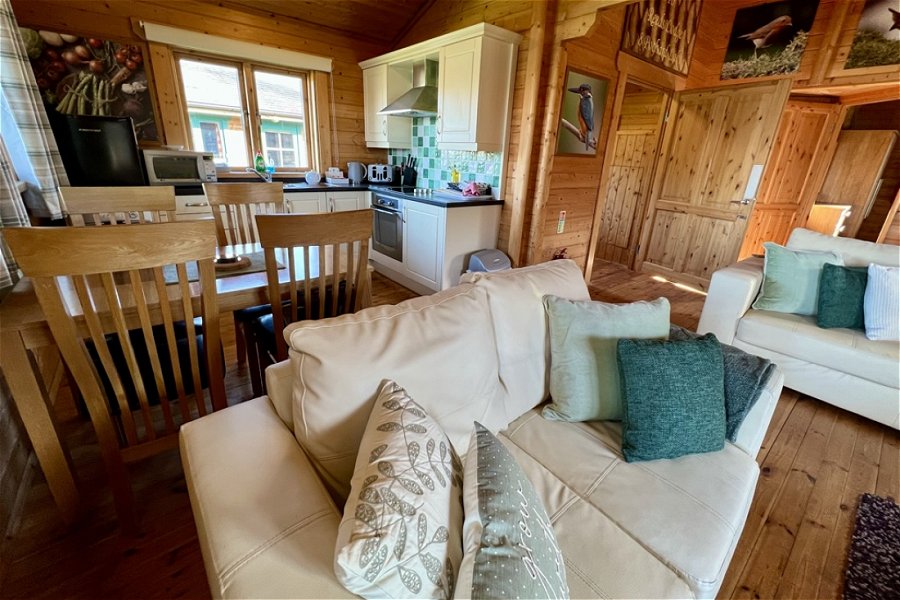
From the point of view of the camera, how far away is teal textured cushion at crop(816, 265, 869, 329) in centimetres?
212

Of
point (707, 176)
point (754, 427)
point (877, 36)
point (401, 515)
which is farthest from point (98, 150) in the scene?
point (877, 36)

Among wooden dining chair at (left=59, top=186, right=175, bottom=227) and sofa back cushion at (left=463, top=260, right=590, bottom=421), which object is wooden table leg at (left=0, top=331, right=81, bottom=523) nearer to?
wooden dining chair at (left=59, top=186, right=175, bottom=227)

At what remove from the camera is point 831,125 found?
A: 3.94 meters

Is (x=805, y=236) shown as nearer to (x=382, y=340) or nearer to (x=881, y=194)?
(x=382, y=340)

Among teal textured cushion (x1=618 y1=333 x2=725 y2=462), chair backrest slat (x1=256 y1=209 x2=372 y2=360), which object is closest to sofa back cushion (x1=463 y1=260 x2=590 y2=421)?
teal textured cushion (x1=618 y1=333 x2=725 y2=462)

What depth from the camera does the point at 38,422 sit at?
1.21 m

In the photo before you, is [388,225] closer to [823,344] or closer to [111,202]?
[111,202]

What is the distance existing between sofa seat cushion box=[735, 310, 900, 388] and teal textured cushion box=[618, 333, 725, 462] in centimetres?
150

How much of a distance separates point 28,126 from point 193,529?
2721mm

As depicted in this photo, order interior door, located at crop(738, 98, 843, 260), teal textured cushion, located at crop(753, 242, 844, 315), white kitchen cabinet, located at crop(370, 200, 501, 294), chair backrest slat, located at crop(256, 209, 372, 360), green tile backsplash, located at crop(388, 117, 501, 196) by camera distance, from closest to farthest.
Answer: chair backrest slat, located at crop(256, 209, 372, 360) → teal textured cushion, located at crop(753, 242, 844, 315) → white kitchen cabinet, located at crop(370, 200, 501, 294) → green tile backsplash, located at crop(388, 117, 501, 196) → interior door, located at crop(738, 98, 843, 260)

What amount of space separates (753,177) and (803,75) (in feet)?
3.07

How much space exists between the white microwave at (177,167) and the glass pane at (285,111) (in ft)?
3.40

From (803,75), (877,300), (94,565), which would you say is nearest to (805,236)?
(877,300)

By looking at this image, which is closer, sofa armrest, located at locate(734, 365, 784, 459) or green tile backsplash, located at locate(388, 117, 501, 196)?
sofa armrest, located at locate(734, 365, 784, 459)
